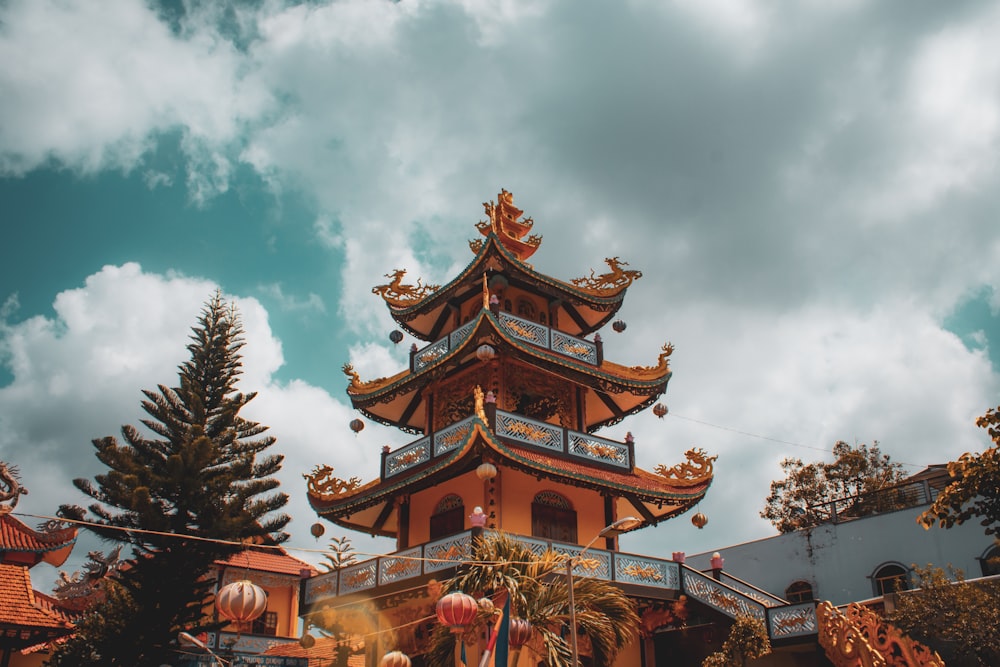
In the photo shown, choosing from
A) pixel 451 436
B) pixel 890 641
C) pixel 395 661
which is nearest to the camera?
pixel 890 641

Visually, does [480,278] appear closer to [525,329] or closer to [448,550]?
[525,329]

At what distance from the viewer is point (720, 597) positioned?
18109 millimetres

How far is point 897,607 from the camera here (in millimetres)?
16031

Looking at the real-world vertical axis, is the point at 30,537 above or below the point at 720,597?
above

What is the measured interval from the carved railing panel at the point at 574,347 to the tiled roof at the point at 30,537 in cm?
1358

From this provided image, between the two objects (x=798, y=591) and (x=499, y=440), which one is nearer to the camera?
(x=499, y=440)

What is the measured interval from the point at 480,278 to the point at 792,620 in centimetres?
1162

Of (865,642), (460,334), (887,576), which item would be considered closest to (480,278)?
(460,334)

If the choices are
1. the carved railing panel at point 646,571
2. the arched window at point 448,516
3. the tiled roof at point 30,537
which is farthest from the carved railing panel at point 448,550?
the tiled roof at point 30,537

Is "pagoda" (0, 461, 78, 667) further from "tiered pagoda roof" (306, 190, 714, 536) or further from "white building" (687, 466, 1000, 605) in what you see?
"white building" (687, 466, 1000, 605)

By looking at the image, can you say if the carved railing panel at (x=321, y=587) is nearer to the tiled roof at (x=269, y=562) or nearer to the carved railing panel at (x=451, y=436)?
the carved railing panel at (x=451, y=436)

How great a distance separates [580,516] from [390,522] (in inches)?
244

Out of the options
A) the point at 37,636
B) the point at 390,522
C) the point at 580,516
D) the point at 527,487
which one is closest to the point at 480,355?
the point at 527,487

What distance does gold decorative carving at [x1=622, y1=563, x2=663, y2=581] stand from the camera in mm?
17875
